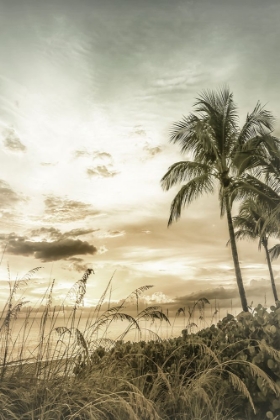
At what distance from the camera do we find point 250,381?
13.5ft

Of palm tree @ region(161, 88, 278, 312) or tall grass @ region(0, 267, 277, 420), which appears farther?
palm tree @ region(161, 88, 278, 312)

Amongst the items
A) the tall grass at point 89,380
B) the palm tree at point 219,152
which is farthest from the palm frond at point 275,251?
the tall grass at point 89,380

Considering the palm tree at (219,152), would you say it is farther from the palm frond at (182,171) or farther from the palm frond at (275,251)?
the palm frond at (275,251)

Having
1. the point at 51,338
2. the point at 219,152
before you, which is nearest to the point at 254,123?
the point at 219,152

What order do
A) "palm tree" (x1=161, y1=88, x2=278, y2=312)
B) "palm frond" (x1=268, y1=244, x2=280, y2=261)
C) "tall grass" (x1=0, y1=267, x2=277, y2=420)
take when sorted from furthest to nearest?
"palm frond" (x1=268, y1=244, x2=280, y2=261), "palm tree" (x1=161, y1=88, x2=278, y2=312), "tall grass" (x1=0, y1=267, x2=277, y2=420)

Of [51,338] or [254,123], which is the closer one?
[51,338]

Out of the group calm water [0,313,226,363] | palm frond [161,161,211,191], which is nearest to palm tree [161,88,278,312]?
palm frond [161,161,211,191]

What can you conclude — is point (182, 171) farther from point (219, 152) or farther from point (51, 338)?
point (51, 338)

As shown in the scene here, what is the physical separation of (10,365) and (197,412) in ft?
6.09

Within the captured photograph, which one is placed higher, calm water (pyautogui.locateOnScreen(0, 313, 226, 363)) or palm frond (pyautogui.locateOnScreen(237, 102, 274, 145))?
palm frond (pyautogui.locateOnScreen(237, 102, 274, 145))

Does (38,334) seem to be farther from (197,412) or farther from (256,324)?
(256,324)

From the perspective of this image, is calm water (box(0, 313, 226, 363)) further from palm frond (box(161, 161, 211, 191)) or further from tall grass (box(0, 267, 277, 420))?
palm frond (box(161, 161, 211, 191))

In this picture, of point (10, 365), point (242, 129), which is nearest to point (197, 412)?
point (10, 365)

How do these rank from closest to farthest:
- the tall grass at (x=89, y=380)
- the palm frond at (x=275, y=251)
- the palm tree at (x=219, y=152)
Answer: the tall grass at (x=89, y=380), the palm tree at (x=219, y=152), the palm frond at (x=275, y=251)
